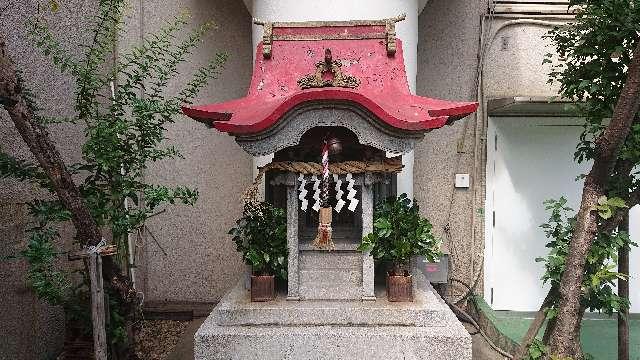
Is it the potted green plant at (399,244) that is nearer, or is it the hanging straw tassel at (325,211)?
the hanging straw tassel at (325,211)

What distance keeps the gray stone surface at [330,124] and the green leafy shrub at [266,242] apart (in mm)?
737

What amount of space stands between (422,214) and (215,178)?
2.87 m

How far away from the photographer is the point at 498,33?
6.21 metres

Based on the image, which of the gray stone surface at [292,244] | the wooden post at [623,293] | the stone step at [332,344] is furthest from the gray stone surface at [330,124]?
the wooden post at [623,293]

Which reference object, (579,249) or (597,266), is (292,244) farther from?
(597,266)

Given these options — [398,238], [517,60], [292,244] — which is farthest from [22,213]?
[517,60]

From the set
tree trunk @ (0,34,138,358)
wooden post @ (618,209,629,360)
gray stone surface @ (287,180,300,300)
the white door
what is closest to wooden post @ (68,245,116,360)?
tree trunk @ (0,34,138,358)

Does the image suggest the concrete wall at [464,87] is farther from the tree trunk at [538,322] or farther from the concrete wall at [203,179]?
the concrete wall at [203,179]

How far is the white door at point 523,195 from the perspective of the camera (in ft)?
20.2

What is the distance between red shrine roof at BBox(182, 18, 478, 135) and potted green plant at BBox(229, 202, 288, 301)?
889mm

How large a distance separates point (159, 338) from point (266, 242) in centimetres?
276

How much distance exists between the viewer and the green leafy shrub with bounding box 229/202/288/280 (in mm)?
4035

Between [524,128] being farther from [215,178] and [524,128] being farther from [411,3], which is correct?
[215,178]

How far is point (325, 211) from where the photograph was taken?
3.83 metres
